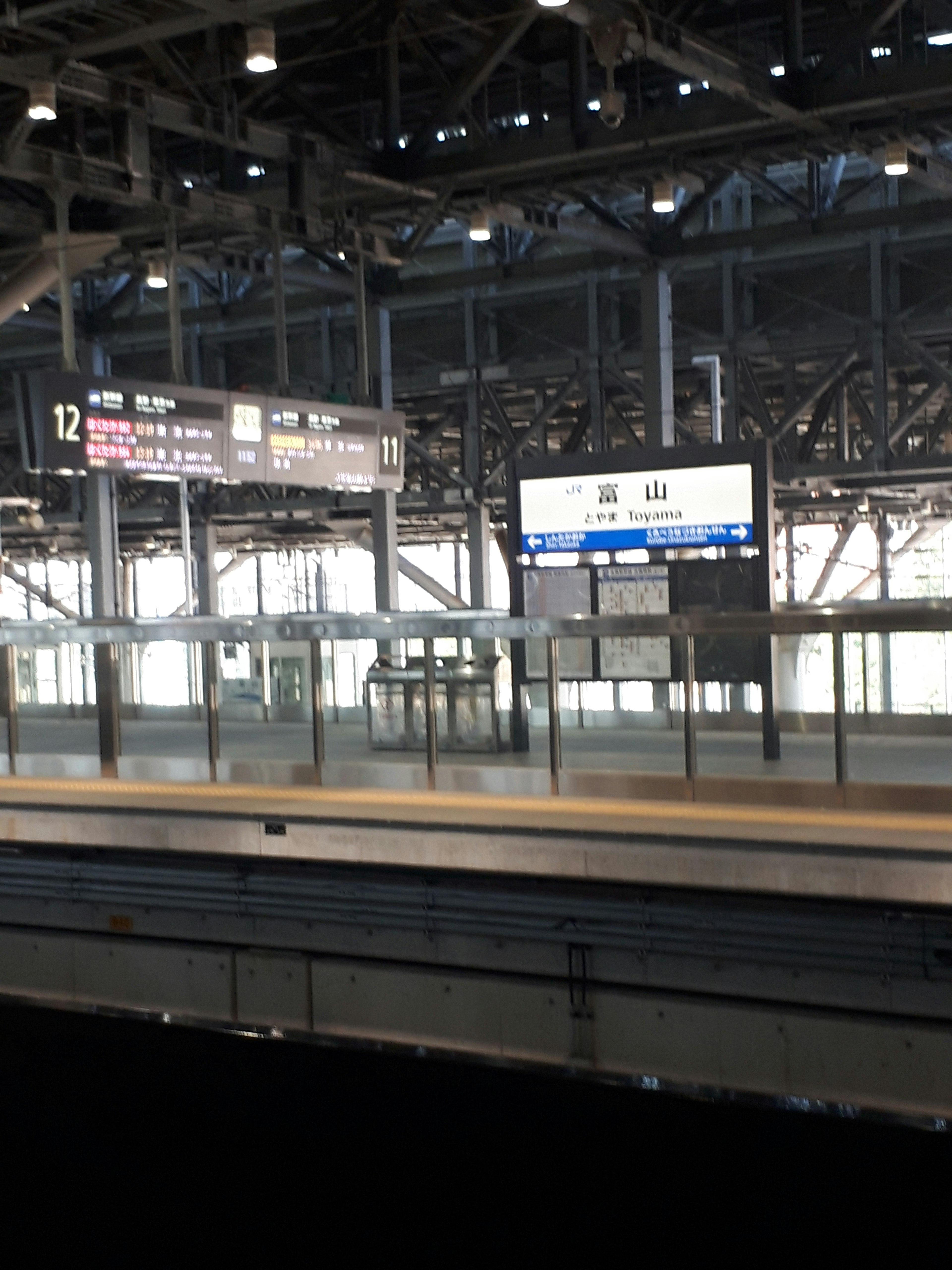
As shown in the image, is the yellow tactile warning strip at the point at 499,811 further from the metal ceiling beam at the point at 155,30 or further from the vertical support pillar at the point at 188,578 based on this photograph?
the metal ceiling beam at the point at 155,30

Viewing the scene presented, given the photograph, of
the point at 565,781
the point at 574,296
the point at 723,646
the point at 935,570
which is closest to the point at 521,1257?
the point at 565,781

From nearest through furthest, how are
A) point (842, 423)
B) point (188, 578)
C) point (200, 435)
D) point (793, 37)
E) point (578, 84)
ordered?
point (793, 37) → point (578, 84) → point (200, 435) → point (188, 578) → point (842, 423)

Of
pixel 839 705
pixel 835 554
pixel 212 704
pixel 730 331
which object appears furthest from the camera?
pixel 835 554

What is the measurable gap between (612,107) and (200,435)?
6247mm

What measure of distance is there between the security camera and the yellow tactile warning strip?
6.00 meters

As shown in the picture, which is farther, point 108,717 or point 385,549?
point 385,549

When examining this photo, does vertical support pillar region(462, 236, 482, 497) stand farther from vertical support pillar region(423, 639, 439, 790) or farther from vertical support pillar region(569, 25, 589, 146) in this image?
vertical support pillar region(423, 639, 439, 790)

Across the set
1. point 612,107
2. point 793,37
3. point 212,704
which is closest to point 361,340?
point 793,37

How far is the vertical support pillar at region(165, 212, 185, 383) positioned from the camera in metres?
16.0

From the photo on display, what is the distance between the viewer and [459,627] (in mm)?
8359

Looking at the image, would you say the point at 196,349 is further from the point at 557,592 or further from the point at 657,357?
the point at 557,592

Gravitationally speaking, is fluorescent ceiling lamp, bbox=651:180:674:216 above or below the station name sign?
above

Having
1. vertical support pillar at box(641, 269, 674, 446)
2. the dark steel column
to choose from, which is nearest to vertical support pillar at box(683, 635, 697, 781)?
the dark steel column

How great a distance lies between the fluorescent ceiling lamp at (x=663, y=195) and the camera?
1580 centimetres
